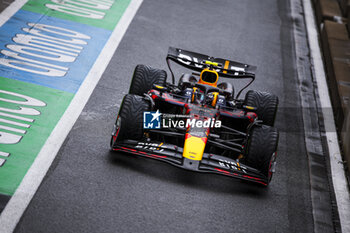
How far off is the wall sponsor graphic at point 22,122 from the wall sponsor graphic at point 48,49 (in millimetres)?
419

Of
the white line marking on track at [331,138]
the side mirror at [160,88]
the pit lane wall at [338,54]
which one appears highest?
the side mirror at [160,88]

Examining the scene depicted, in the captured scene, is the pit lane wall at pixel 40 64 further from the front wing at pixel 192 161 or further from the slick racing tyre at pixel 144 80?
the front wing at pixel 192 161

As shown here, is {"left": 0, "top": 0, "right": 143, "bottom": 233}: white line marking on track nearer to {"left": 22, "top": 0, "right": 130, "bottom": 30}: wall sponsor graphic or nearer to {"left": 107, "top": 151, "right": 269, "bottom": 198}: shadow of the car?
{"left": 22, "top": 0, "right": 130, "bottom": 30}: wall sponsor graphic

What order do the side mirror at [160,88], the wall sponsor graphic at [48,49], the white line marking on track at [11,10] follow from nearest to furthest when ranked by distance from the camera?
1. the side mirror at [160,88]
2. the wall sponsor graphic at [48,49]
3. the white line marking on track at [11,10]

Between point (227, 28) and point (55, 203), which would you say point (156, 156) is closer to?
point (55, 203)

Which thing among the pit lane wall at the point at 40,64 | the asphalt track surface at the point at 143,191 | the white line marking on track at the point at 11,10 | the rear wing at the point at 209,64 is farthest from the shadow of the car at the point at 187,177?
the white line marking on track at the point at 11,10

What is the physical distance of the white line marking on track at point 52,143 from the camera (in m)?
6.12

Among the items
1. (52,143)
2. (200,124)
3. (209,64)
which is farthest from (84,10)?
(200,124)

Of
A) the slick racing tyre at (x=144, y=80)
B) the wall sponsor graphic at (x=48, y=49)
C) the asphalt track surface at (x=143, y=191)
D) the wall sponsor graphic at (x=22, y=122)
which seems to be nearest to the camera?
the asphalt track surface at (x=143, y=191)

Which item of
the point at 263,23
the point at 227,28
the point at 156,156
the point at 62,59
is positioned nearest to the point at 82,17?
the point at 62,59

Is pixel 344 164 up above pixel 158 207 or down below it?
below

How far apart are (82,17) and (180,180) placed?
6.98 meters

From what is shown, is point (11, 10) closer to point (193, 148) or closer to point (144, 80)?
point (144, 80)

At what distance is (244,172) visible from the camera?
7.29 m
